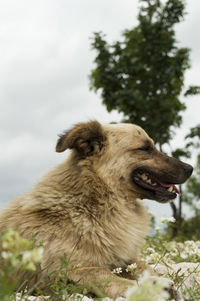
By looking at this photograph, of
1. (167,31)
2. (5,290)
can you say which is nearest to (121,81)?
(167,31)

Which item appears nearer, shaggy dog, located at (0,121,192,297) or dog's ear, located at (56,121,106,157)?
shaggy dog, located at (0,121,192,297)

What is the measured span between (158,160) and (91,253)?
1753mm

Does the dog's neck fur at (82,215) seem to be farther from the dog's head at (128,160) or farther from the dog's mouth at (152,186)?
the dog's mouth at (152,186)

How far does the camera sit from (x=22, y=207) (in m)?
4.28

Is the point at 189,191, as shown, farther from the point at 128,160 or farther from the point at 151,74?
the point at 128,160

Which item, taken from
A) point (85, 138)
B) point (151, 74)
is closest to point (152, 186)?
point (85, 138)

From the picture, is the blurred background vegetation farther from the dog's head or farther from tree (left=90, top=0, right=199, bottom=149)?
the dog's head

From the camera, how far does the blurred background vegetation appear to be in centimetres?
2542

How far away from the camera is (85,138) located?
4742mm

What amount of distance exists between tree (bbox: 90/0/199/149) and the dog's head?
20.0m

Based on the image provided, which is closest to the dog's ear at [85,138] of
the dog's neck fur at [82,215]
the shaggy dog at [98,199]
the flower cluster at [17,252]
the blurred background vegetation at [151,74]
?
the shaggy dog at [98,199]

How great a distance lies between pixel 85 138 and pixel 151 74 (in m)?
21.9

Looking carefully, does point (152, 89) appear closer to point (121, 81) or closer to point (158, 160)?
point (121, 81)

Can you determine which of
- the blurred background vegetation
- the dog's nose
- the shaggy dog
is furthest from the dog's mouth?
the blurred background vegetation
